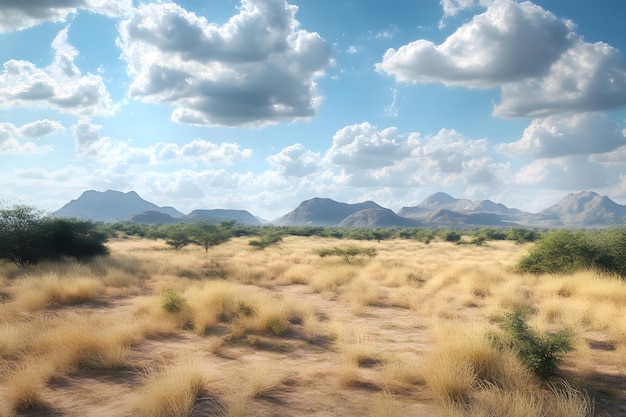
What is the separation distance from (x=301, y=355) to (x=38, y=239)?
23450mm

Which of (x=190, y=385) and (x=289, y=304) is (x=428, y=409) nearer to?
(x=190, y=385)

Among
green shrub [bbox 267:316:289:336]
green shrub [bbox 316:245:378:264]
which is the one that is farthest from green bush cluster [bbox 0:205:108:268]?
green shrub [bbox 267:316:289:336]

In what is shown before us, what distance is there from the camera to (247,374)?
7.25 metres

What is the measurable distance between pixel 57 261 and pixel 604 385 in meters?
28.5

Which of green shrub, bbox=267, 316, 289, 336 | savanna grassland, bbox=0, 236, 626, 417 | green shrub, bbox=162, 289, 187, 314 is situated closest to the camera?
savanna grassland, bbox=0, 236, 626, 417

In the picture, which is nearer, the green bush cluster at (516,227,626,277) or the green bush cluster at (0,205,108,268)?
the green bush cluster at (516,227,626,277)

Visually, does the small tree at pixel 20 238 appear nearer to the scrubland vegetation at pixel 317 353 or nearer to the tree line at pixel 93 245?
the tree line at pixel 93 245

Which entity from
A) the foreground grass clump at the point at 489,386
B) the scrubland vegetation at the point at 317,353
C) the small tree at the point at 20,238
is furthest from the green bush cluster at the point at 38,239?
the foreground grass clump at the point at 489,386

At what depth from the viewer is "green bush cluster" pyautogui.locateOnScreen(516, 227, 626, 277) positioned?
18359mm

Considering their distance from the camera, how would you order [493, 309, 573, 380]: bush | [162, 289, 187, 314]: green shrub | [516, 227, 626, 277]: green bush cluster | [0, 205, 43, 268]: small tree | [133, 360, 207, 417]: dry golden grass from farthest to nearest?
[0, 205, 43, 268]: small tree < [516, 227, 626, 277]: green bush cluster < [162, 289, 187, 314]: green shrub < [493, 309, 573, 380]: bush < [133, 360, 207, 417]: dry golden grass

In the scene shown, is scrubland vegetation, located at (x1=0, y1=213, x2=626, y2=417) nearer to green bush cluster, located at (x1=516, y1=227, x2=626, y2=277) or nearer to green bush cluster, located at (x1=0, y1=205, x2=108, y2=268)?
green bush cluster, located at (x1=516, y1=227, x2=626, y2=277)

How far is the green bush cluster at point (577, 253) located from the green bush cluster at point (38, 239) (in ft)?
95.9

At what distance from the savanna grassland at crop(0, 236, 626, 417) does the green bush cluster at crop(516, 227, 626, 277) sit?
3.41 m

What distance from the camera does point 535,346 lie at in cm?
714
